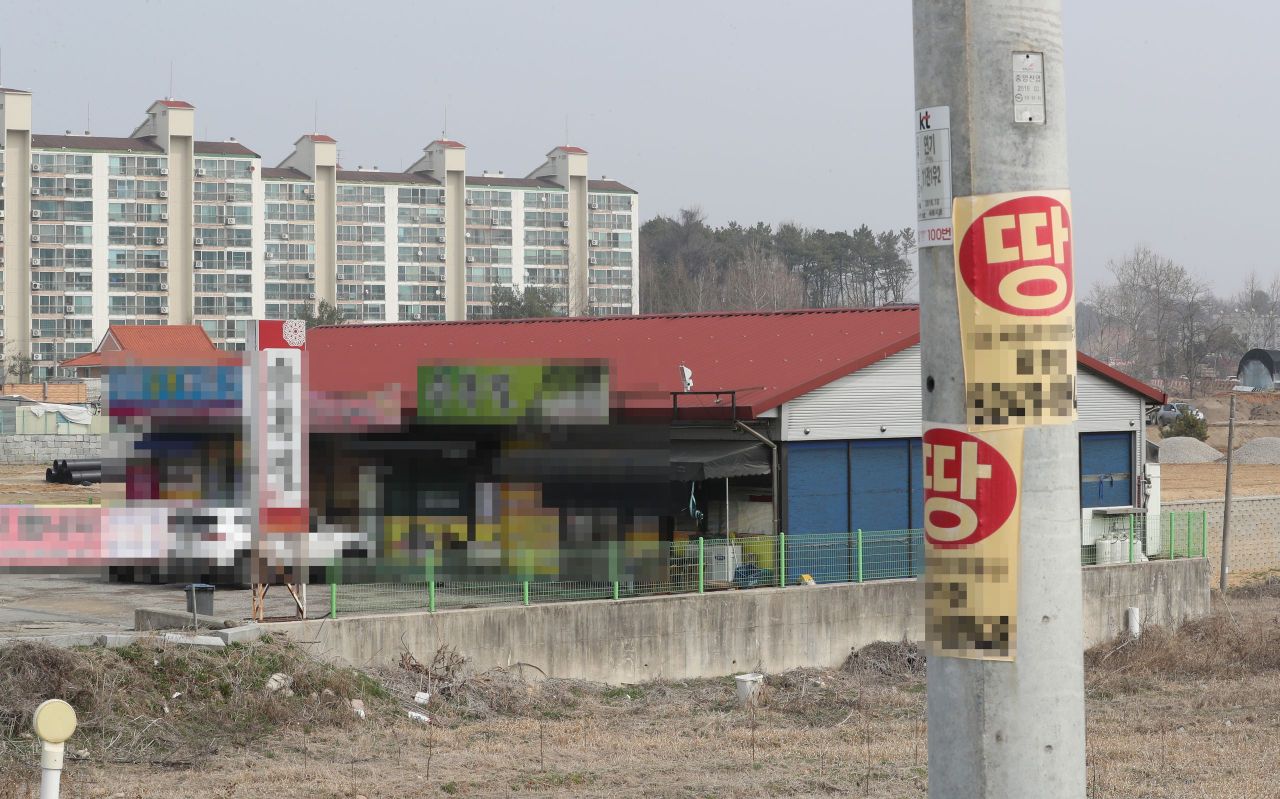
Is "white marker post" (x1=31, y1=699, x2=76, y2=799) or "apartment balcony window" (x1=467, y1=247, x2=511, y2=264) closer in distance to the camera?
"white marker post" (x1=31, y1=699, x2=76, y2=799)

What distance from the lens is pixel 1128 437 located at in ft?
94.8

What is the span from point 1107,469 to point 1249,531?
1236 cm

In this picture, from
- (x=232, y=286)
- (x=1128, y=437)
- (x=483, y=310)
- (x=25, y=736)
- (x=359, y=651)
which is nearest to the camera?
(x=25, y=736)

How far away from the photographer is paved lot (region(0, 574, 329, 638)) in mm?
17688

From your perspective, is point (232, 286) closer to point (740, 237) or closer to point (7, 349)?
point (7, 349)

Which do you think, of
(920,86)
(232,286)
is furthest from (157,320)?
(920,86)

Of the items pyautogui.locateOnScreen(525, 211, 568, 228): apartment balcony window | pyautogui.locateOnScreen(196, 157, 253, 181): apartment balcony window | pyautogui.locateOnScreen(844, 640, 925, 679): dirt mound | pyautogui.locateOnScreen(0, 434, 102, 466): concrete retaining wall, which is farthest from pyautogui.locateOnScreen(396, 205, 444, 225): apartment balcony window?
pyautogui.locateOnScreen(844, 640, 925, 679): dirt mound

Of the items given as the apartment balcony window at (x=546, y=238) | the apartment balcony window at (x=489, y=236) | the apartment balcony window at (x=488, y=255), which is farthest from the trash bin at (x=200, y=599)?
the apartment balcony window at (x=546, y=238)

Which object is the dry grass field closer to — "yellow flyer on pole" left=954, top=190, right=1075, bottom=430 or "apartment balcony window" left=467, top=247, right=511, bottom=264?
"yellow flyer on pole" left=954, top=190, right=1075, bottom=430

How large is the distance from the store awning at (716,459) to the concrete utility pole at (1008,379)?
1868cm

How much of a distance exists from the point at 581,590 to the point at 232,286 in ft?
311

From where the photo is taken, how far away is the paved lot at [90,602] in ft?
58.0

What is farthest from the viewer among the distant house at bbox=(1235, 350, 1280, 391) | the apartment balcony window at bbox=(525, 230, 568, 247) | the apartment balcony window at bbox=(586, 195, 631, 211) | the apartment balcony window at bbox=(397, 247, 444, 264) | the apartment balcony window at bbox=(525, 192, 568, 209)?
the apartment balcony window at bbox=(586, 195, 631, 211)

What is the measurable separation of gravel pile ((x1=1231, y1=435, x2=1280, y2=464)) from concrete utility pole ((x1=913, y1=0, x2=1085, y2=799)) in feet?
224
